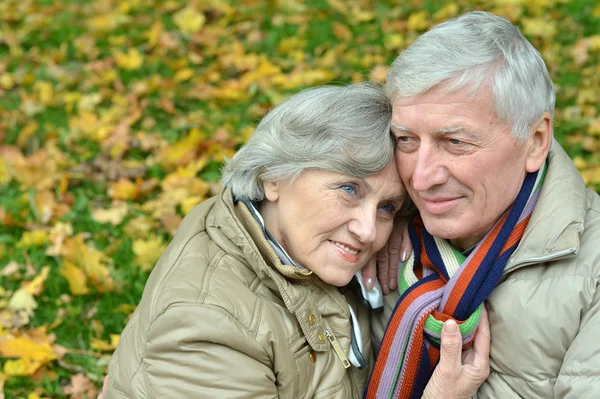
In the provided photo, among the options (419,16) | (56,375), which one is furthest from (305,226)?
(419,16)

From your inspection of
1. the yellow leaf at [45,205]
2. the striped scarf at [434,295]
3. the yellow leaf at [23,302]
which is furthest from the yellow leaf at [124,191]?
the striped scarf at [434,295]

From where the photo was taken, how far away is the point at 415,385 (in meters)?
2.74

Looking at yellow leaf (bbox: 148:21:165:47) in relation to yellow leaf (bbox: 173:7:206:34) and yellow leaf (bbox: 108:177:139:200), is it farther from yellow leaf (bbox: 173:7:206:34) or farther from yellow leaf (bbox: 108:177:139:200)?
yellow leaf (bbox: 108:177:139:200)

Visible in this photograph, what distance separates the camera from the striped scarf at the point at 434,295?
2.54m

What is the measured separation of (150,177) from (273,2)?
3184 mm

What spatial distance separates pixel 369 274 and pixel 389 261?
0.37 ft

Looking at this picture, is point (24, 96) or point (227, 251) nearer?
point (227, 251)

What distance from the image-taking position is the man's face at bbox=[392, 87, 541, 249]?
2408 mm

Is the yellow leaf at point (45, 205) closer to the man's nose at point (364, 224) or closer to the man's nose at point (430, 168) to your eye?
the man's nose at point (364, 224)

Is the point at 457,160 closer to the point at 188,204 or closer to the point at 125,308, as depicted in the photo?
the point at 125,308

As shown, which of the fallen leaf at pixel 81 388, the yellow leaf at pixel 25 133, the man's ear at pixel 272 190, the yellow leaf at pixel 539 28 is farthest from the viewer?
the yellow leaf at pixel 539 28

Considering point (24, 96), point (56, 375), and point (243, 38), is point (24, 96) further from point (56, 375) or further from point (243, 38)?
point (56, 375)

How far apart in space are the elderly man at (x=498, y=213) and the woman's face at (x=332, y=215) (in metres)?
0.13

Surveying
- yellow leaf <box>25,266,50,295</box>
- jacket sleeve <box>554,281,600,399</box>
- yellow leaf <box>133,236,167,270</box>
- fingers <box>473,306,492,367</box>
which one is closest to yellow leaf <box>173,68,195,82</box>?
yellow leaf <box>133,236,167,270</box>
